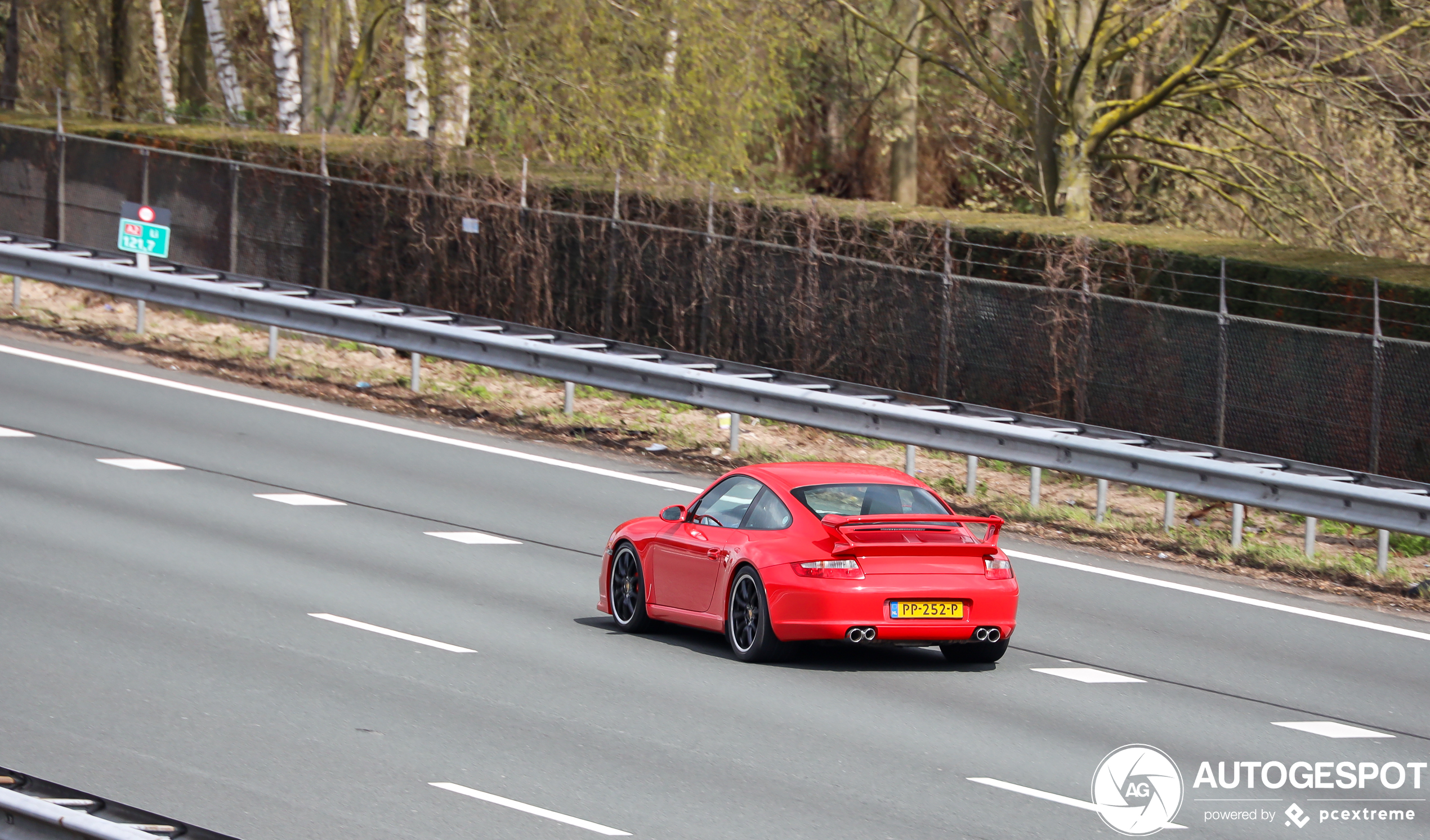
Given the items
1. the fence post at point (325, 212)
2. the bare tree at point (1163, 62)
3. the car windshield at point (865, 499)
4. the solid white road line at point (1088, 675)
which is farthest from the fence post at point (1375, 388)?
the fence post at point (325, 212)

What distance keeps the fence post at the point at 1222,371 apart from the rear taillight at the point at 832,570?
31.1 feet

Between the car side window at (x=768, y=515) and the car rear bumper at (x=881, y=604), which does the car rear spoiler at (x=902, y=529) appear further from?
the car side window at (x=768, y=515)

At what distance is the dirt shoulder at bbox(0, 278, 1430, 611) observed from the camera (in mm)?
15047

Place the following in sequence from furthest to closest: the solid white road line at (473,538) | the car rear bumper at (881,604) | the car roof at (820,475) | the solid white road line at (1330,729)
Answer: the solid white road line at (473,538) < the car roof at (820,475) < the car rear bumper at (881,604) < the solid white road line at (1330,729)

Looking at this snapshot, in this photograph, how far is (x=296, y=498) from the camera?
1495cm

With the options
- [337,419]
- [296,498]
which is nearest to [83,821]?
[296,498]

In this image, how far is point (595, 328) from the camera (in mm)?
23484

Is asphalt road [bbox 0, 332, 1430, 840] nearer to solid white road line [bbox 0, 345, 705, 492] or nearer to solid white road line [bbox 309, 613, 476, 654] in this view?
solid white road line [bbox 309, 613, 476, 654]

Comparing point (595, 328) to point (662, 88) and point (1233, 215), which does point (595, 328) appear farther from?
point (1233, 215)

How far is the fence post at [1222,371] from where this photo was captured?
18188 millimetres

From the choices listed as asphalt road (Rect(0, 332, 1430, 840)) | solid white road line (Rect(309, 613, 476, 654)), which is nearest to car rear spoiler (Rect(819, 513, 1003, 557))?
asphalt road (Rect(0, 332, 1430, 840))

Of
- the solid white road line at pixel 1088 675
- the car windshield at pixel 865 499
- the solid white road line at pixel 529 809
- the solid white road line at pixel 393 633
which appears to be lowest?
the solid white road line at pixel 529 809

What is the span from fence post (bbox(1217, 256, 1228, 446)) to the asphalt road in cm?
418

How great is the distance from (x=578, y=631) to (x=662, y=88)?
18.5 meters
